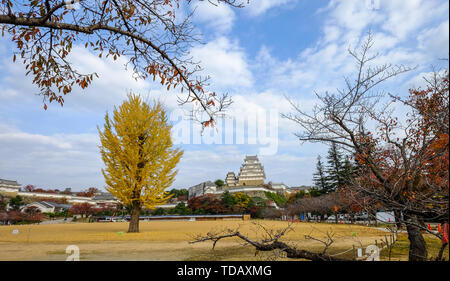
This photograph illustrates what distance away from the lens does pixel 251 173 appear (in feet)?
213

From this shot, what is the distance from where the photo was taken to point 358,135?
5094 mm

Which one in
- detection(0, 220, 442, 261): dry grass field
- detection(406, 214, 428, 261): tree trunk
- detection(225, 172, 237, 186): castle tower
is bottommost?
detection(0, 220, 442, 261): dry grass field

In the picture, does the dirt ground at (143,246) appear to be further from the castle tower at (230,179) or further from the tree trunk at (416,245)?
the castle tower at (230,179)

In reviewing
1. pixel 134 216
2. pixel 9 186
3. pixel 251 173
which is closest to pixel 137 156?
pixel 134 216

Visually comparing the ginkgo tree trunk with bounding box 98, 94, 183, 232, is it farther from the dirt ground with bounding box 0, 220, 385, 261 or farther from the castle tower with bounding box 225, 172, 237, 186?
the castle tower with bounding box 225, 172, 237, 186

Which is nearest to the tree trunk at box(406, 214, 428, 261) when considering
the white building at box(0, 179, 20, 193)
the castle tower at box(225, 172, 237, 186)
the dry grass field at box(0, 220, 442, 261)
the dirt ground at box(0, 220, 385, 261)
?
the dirt ground at box(0, 220, 385, 261)

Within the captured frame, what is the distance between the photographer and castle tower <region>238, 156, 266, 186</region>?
209 ft

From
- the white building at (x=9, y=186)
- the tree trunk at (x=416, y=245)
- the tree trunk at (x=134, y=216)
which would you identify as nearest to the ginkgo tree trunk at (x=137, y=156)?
the tree trunk at (x=134, y=216)

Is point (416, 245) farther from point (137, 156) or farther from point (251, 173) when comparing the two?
point (251, 173)

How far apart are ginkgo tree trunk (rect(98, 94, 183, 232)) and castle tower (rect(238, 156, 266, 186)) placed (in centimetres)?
4965

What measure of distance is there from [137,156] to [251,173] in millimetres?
52245

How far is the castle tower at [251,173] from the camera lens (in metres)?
63.8
